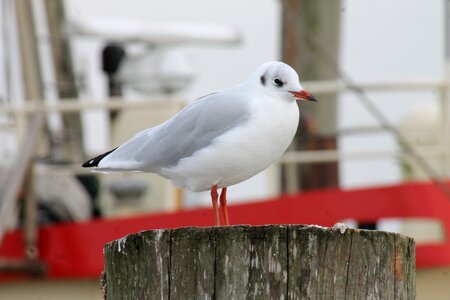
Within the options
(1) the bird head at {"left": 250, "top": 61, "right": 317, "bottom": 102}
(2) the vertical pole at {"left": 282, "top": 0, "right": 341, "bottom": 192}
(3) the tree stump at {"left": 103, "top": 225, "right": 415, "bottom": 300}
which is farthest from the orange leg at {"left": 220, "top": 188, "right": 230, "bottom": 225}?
(2) the vertical pole at {"left": 282, "top": 0, "right": 341, "bottom": 192}

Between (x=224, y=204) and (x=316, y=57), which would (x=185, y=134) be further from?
(x=316, y=57)

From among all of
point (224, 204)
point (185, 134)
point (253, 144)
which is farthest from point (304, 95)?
point (224, 204)

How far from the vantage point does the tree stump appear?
183 inches

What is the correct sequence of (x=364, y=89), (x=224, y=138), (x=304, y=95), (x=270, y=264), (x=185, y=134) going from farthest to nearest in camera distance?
1. (x=364, y=89)
2. (x=185, y=134)
3. (x=224, y=138)
4. (x=304, y=95)
5. (x=270, y=264)

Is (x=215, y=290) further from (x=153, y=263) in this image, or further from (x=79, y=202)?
(x=79, y=202)

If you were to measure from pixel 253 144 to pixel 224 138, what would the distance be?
0.17 meters

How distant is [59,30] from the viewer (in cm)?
1756

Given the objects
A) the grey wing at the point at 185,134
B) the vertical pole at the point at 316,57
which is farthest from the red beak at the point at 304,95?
the vertical pole at the point at 316,57

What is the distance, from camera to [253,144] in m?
6.04

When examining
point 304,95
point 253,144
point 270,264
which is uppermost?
point 304,95

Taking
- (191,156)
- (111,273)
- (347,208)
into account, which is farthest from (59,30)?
(111,273)

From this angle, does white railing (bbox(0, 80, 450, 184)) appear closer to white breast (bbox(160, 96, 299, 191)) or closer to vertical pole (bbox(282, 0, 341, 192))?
vertical pole (bbox(282, 0, 341, 192))

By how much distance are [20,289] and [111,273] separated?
7.77 metres

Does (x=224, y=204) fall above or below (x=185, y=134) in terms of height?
below
